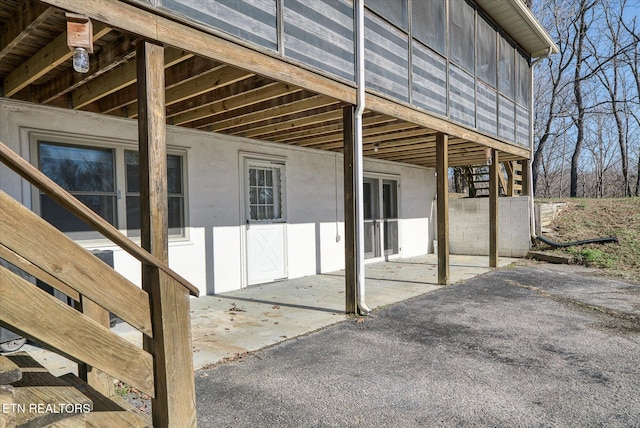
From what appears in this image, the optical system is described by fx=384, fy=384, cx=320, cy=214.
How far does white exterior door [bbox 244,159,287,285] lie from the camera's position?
21.7 ft

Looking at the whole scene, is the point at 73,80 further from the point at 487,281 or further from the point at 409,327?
the point at 487,281

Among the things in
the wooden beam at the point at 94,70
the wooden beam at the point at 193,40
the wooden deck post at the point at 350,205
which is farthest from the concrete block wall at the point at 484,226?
the wooden beam at the point at 94,70

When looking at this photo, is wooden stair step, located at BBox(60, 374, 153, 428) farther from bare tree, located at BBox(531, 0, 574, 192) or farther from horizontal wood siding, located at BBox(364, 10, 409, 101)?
bare tree, located at BBox(531, 0, 574, 192)

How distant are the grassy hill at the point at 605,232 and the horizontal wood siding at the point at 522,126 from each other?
9.02 ft

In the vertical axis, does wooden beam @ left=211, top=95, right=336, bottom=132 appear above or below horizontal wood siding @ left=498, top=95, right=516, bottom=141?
below

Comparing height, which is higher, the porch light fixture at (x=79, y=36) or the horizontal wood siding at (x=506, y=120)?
the horizontal wood siding at (x=506, y=120)

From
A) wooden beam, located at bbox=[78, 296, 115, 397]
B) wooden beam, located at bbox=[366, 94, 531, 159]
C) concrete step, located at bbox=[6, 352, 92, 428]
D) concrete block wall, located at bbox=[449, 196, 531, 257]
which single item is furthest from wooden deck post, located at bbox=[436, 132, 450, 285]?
concrete step, located at bbox=[6, 352, 92, 428]

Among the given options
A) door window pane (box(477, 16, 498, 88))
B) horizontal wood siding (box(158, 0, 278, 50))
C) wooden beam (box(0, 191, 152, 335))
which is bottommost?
wooden beam (box(0, 191, 152, 335))

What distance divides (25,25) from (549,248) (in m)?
10.7

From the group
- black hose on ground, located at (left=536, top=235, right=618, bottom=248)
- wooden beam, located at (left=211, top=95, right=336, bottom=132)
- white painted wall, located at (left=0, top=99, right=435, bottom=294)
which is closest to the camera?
white painted wall, located at (left=0, top=99, right=435, bottom=294)

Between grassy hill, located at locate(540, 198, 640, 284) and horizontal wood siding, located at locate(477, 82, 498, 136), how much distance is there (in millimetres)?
3717

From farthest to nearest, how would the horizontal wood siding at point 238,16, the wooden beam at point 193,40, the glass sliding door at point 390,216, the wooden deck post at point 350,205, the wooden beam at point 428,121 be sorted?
the glass sliding door at point 390,216 < the wooden beam at point 428,121 < the wooden deck post at point 350,205 < the horizontal wood siding at point 238,16 < the wooden beam at point 193,40

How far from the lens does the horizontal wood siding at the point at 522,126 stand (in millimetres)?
8922

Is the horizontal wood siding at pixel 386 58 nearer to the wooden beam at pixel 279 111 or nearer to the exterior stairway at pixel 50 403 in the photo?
the wooden beam at pixel 279 111
